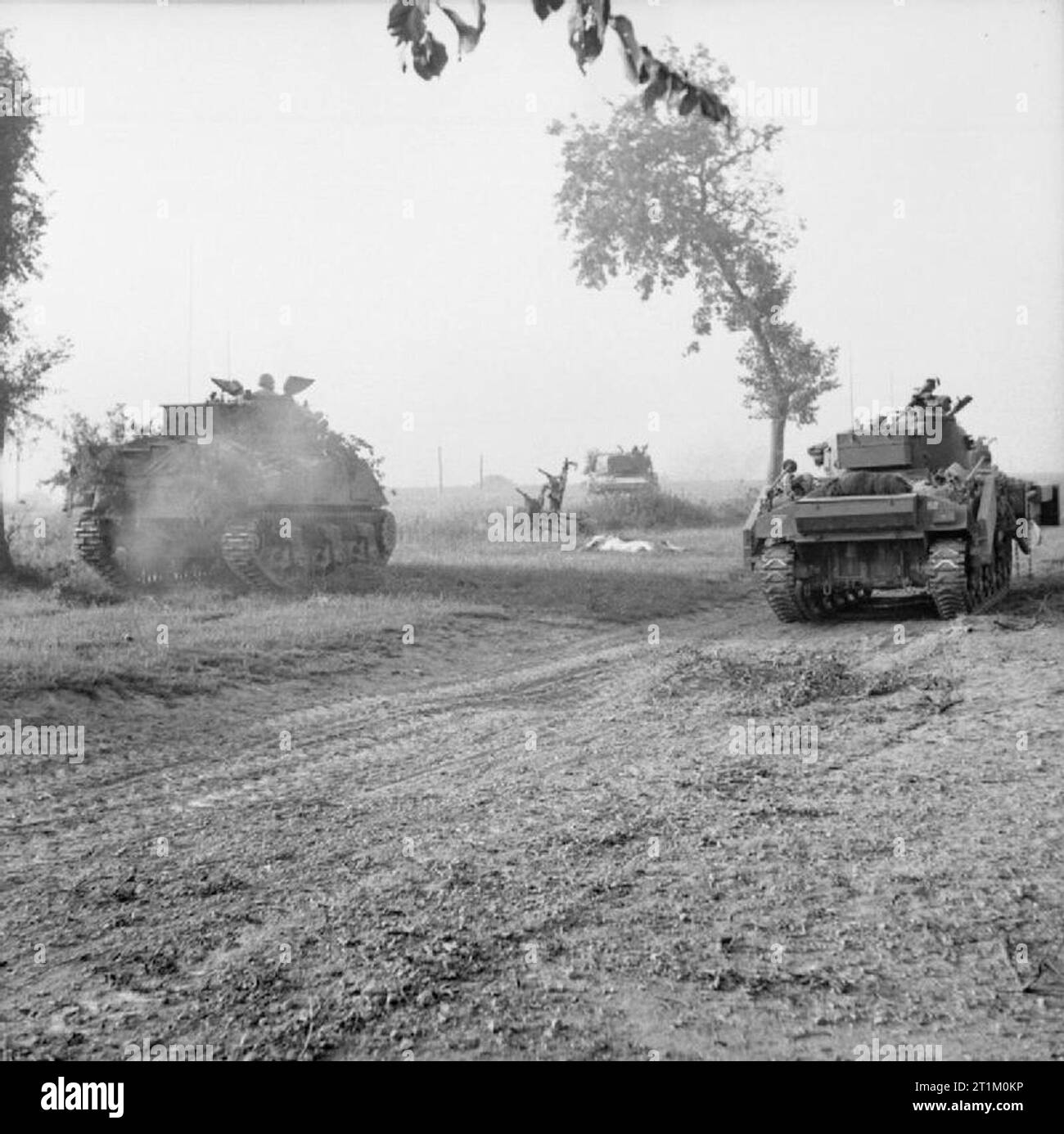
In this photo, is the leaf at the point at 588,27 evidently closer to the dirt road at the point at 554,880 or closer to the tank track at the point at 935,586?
the dirt road at the point at 554,880

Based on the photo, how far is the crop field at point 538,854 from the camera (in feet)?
11.4

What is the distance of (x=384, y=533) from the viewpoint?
21.4m

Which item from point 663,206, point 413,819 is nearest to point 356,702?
point 413,819

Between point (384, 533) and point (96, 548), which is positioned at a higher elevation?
point (384, 533)

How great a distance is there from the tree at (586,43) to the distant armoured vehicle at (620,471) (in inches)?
1294

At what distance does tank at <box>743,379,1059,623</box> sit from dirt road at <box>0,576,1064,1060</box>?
4.51 m

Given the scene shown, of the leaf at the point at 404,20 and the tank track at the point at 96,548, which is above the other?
the leaf at the point at 404,20

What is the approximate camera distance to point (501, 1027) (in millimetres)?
3375
